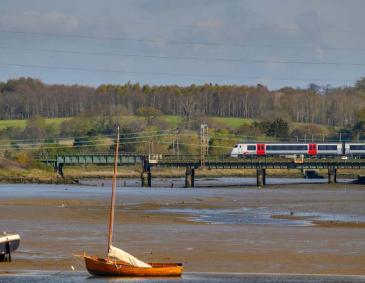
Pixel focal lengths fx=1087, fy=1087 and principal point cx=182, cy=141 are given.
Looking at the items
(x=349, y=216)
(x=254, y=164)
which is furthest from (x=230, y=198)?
(x=254, y=164)

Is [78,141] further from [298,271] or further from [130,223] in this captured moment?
[298,271]

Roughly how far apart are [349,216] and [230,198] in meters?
24.8

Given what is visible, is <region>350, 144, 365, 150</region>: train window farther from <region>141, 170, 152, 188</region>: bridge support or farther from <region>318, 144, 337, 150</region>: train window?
<region>141, 170, 152, 188</region>: bridge support

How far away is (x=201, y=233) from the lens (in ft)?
158

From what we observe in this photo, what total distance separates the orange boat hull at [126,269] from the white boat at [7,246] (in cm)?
416

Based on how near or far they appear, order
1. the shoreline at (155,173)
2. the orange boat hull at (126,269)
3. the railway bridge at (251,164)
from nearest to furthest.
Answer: the orange boat hull at (126,269)
the railway bridge at (251,164)
the shoreline at (155,173)

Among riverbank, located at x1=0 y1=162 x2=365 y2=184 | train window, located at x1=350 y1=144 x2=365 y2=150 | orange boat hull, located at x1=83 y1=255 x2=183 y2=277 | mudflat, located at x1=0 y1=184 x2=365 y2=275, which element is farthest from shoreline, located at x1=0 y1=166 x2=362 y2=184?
orange boat hull, located at x1=83 y1=255 x2=183 y2=277

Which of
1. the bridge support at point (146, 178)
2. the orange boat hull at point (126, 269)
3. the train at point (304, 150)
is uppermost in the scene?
the train at point (304, 150)

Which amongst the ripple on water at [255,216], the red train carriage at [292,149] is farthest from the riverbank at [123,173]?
the ripple on water at [255,216]

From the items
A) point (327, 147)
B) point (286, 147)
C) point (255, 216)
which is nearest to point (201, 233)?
point (255, 216)

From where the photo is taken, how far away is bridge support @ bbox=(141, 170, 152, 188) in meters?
124

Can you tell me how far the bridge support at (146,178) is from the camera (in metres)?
124

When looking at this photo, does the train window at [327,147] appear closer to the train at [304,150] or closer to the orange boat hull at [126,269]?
the train at [304,150]

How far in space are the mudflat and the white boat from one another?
15.4 inches
